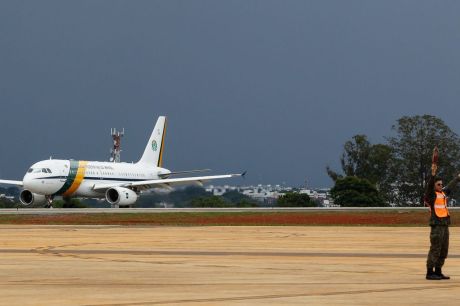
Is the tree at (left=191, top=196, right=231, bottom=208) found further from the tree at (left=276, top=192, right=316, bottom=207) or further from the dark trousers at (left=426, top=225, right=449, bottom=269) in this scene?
the dark trousers at (left=426, top=225, right=449, bottom=269)

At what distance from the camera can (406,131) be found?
135000mm

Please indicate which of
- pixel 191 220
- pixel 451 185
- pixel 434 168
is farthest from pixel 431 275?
pixel 191 220

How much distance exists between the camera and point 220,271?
70.5ft

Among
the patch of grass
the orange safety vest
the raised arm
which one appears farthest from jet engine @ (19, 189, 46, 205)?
the raised arm

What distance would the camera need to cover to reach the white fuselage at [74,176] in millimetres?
83062

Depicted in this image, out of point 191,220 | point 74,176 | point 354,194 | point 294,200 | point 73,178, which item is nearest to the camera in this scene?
point 191,220

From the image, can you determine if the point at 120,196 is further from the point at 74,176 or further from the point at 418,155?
the point at 418,155

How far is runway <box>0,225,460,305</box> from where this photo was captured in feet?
54.3

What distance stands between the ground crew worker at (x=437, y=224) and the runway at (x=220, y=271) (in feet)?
1.20

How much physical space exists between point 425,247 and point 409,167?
106 metres

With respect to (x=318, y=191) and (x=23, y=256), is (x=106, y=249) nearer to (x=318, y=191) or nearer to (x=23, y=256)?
(x=23, y=256)

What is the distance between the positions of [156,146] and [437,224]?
8266 cm

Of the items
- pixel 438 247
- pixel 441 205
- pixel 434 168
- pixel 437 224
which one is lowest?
pixel 438 247

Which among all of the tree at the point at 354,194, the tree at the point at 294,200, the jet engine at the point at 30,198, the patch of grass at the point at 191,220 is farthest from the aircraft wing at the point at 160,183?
the patch of grass at the point at 191,220
